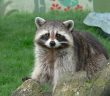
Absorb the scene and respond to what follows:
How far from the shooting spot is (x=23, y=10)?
1330 centimetres

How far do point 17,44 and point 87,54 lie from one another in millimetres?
3334

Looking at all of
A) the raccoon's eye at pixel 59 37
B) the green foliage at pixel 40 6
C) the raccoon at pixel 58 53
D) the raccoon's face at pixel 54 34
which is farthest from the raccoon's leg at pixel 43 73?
the green foliage at pixel 40 6

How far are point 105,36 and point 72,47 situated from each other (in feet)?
14.0

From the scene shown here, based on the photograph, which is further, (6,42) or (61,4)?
(61,4)

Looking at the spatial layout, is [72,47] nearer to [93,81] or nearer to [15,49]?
[93,81]

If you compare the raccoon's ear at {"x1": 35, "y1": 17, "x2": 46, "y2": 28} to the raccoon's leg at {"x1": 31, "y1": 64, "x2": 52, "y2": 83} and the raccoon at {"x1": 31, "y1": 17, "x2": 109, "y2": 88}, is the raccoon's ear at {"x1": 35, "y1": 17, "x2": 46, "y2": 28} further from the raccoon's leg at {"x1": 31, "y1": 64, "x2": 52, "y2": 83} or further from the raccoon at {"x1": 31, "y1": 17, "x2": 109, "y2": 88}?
the raccoon's leg at {"x1": 31, "y1": 64, "x2": 52, "y2": 83}

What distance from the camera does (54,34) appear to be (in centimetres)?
662

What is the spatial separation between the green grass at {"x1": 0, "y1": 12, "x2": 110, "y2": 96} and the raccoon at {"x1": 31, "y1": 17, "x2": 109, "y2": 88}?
721mm

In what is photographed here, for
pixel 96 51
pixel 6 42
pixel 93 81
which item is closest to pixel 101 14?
pixel 6 42

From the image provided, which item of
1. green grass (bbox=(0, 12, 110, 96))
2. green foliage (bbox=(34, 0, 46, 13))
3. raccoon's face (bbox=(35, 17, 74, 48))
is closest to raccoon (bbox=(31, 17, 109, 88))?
raccoon's face (bbox=(35, 17, 74, 48))

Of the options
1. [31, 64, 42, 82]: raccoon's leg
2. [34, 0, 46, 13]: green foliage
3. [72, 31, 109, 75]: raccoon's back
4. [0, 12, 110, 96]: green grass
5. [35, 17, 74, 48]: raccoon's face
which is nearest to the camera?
[35, 17, 74, 48]: raccoon's face

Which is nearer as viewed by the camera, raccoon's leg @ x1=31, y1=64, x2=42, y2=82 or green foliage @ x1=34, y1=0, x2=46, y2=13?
raccoon's leg @ x1=31, y1=64, x2=42, y2=82

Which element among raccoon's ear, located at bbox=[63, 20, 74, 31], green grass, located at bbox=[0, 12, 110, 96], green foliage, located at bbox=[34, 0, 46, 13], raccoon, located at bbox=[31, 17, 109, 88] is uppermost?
raccoon's ear, located at bbox=[63, 20, 74, 31]

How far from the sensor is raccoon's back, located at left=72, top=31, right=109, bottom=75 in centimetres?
703
